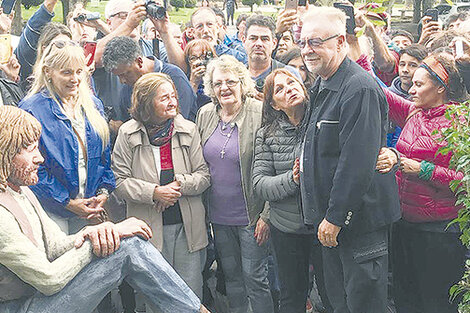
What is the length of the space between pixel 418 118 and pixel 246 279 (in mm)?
1698

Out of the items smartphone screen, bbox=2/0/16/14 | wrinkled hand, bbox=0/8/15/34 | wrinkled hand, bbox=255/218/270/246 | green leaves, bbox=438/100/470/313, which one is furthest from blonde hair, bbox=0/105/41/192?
wrinkled hand, bbox=0/8/15/34

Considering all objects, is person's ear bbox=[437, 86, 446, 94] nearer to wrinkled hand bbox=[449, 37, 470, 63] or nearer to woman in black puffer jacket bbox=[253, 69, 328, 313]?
wrinkled hand bbox=[449, 37, 470, 63]

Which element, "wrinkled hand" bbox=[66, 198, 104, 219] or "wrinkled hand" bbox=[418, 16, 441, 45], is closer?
"wrinkled hand" bbox=[66, 198, 104, 219]

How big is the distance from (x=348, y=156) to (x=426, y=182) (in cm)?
89

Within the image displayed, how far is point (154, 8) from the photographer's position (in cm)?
511

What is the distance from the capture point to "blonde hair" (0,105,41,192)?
2914mm

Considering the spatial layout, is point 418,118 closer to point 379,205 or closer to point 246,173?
point 379,205

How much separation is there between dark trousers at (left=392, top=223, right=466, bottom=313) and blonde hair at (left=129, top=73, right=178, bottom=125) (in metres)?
1.94

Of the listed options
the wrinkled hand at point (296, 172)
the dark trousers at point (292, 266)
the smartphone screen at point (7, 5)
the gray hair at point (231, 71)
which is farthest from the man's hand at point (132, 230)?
the smartphone screen at point (7, 5)

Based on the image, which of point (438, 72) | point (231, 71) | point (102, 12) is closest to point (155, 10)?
point (231, 71)

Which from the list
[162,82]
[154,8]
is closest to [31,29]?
[154,8]

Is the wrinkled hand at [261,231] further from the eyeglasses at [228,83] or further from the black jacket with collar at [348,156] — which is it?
the eyeglasses at [228,83]

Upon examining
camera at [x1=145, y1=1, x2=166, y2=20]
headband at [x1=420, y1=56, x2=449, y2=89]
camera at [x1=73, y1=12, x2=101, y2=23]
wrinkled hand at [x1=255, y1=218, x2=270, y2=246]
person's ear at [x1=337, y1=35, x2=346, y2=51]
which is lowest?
wrinkled hand at [x1=255, y1=218, x2=270, y2=246]

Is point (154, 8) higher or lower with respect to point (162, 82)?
higher
